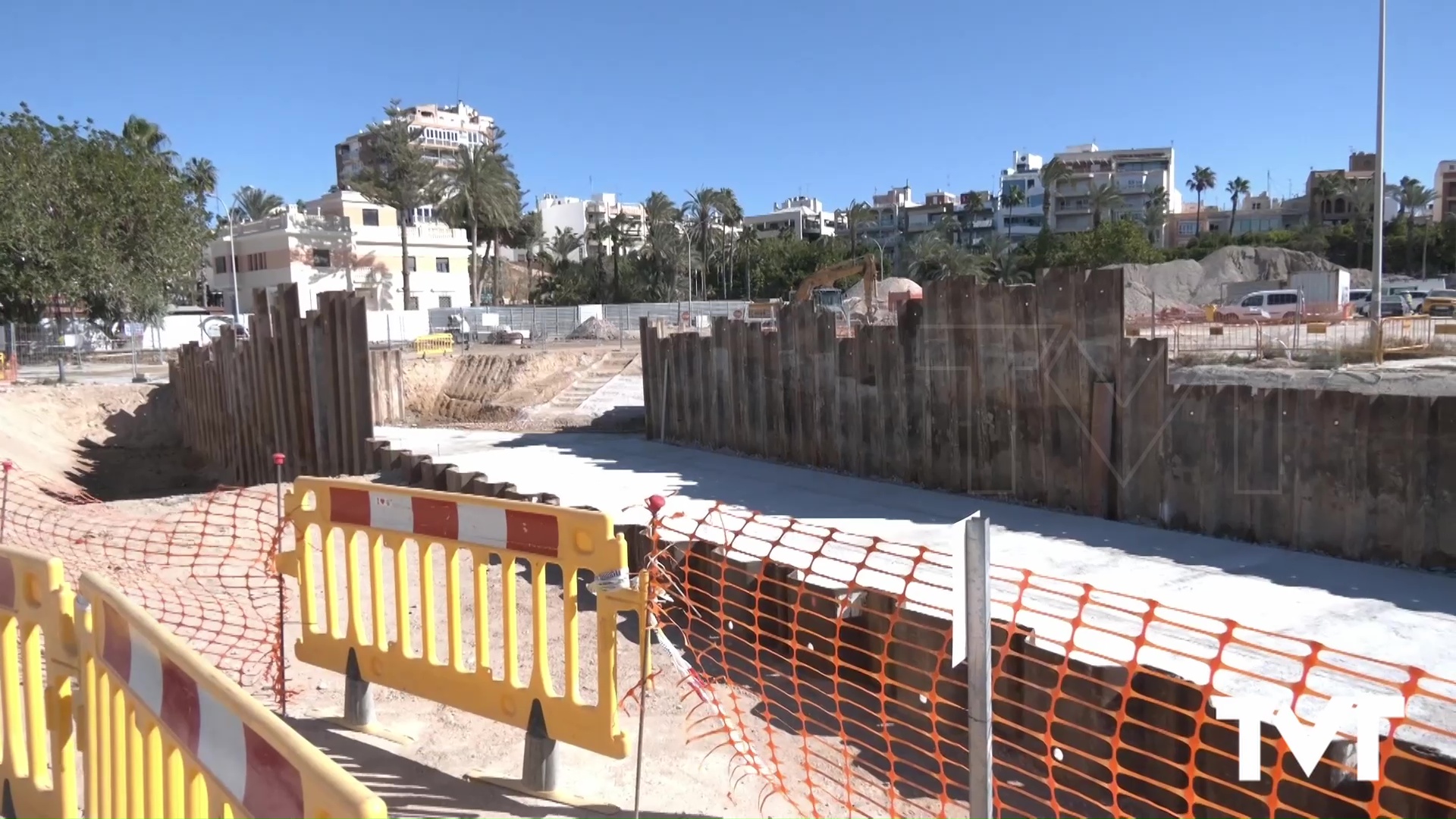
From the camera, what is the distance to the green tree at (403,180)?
60.1 m

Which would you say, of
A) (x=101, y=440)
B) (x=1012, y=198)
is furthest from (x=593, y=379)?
(x=1012, y=198)

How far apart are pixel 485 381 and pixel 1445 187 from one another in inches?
4184

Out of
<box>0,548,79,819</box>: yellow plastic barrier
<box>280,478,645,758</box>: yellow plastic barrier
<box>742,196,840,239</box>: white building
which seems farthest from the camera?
<box>742,196,840,239</box>: white building

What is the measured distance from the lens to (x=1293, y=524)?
8242mm

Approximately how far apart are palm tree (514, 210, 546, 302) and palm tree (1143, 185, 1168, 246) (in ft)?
180

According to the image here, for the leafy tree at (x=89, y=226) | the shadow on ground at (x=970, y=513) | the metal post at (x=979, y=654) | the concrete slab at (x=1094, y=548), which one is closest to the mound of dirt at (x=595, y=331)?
the leafy tree at (x=89, y=226)

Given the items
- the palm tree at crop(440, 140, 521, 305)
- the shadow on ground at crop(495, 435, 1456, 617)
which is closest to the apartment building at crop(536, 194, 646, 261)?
the palm tree at crop(440, 140, 521, 305)

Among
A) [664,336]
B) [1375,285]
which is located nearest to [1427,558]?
[664,336]

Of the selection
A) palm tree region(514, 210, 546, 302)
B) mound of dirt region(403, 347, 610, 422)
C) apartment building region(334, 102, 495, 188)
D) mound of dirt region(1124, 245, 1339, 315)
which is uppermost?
apartment building region(334, 102, 495, 188)

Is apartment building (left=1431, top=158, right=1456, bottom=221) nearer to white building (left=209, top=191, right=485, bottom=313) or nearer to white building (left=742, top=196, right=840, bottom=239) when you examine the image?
white building (left=742, top=196, right=840, bottom=239)

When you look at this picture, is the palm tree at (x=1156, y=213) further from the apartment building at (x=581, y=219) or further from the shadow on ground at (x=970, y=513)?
the shadow on ground at (x=970, y=513)

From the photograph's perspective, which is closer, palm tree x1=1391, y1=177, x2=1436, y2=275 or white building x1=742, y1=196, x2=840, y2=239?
palm tree x1=1391, y1=177, x2=1436, y2=275

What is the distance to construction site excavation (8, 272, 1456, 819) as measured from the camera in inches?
154

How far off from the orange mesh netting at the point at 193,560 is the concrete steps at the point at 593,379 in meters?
11.3
